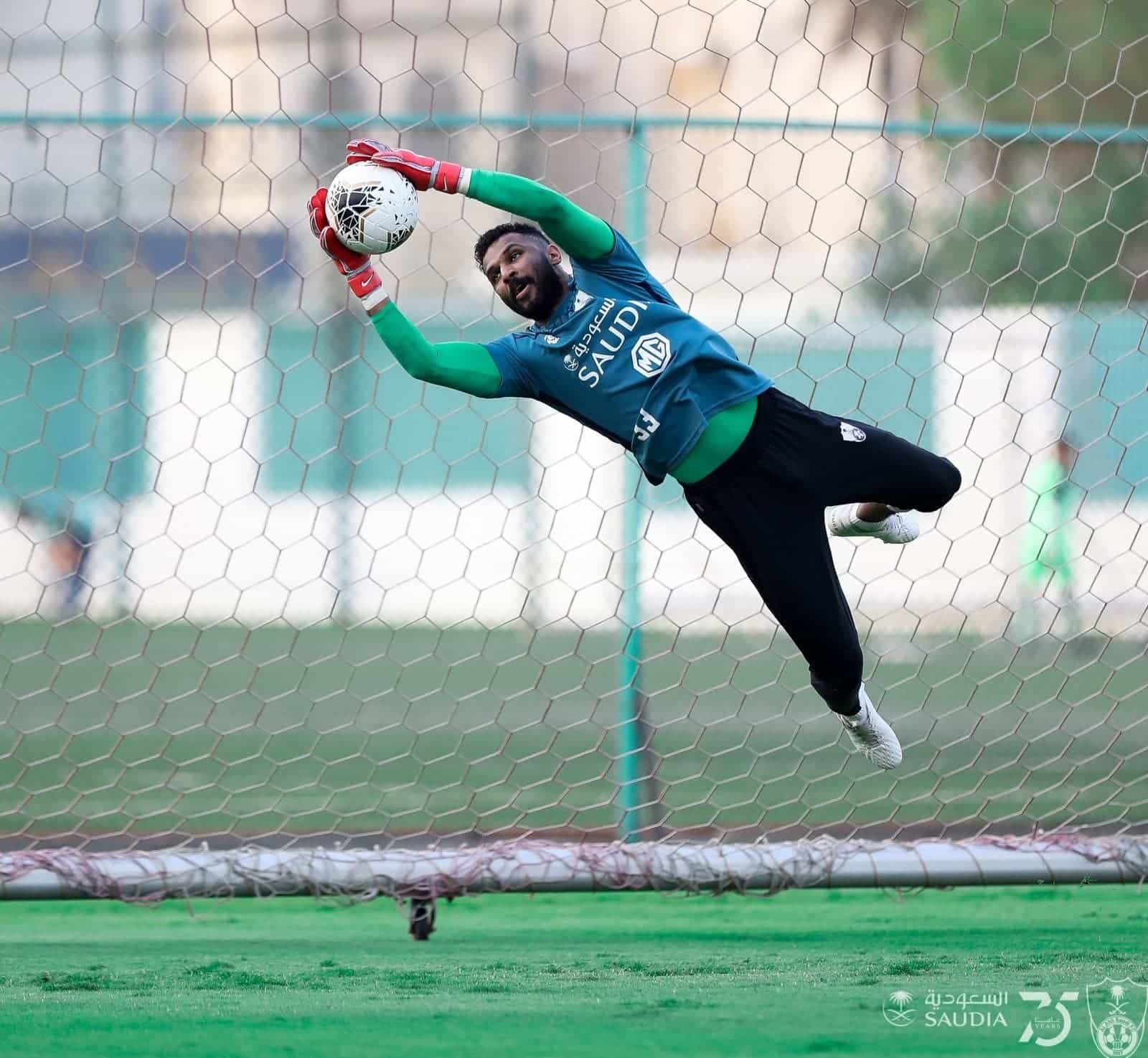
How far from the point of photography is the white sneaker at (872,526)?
394cm

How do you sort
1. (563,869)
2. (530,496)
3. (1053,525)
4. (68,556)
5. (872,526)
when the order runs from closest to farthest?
(563,869) → (872,526) → (530,496) → (68,556) → (1053,525)

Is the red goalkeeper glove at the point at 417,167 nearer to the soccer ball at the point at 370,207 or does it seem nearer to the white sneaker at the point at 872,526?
the soccer ball at the point at 370,207

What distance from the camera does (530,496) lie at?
24.3 feet

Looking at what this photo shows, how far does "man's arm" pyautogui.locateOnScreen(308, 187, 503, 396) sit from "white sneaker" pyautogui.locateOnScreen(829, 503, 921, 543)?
A: 107cm

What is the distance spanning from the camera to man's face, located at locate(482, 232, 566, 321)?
3.48 m

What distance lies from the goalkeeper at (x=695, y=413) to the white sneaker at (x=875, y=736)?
236 millimetres

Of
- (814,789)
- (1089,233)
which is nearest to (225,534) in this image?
(814,789)

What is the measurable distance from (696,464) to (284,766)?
10.6 ft

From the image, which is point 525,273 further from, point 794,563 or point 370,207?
point 794,563

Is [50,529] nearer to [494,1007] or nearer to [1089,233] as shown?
[494,1007]

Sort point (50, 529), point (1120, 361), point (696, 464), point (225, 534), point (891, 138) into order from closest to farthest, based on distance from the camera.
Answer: point (696, 464), point (891, 138), point (1120, 361), point (50, 529), point (225, 534)

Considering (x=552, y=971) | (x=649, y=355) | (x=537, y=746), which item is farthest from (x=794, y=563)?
(x=537, y=746)

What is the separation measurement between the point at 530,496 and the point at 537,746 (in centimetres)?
150

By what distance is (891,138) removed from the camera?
19.8 ft
